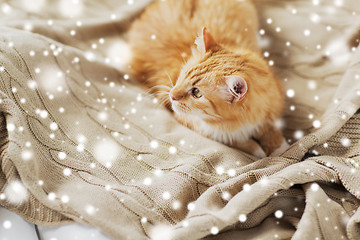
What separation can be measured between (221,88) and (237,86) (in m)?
0.07

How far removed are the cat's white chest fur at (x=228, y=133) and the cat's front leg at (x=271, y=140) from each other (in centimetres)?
4

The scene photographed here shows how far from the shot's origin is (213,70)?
1.10m

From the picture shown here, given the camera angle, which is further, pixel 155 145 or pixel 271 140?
pixel 271 140

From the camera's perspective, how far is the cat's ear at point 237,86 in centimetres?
99

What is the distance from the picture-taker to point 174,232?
0.82m

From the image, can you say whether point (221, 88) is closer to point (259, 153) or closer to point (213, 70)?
point (213, 70)

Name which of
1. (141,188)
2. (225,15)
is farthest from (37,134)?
(225,15)

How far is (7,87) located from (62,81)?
0.73ft

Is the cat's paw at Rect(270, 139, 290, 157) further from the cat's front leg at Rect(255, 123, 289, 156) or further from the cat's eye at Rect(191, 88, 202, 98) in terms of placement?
the cat's eye at Rect(191, 88, 202, 98)

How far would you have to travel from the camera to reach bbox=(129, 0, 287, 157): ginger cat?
111 centimetres

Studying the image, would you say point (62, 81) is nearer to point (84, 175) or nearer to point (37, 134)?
point (37, 134)

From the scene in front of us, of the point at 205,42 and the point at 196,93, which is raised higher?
the point at 205,42

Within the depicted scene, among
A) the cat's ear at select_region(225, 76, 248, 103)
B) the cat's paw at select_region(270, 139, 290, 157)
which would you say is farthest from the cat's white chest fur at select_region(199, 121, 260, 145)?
the cat's ear at select_region(225, 76, 248, 103)

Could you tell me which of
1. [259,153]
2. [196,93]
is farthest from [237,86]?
[259,153]
